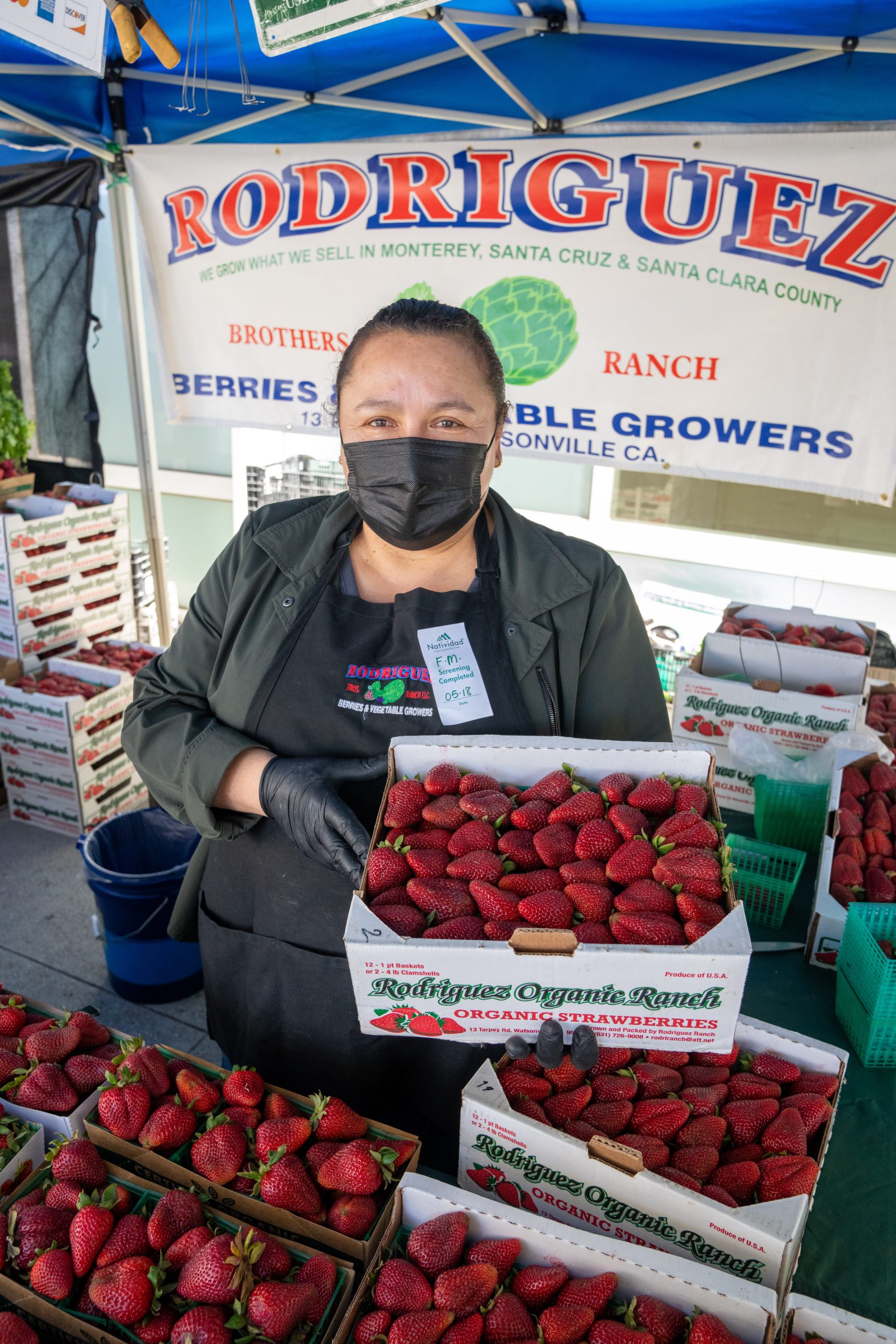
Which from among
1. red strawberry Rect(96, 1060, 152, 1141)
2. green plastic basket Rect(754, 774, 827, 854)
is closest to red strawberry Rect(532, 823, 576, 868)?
red strawberry Rect(96, 1060, 152, 1141)

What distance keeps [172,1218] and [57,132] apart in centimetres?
529

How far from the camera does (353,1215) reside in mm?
1583

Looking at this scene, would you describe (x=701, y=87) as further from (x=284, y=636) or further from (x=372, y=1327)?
(x=372, y=1327)

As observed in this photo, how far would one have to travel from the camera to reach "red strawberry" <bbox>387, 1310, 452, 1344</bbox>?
1381mm

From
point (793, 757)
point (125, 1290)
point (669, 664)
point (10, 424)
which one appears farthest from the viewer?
point (669, 664)

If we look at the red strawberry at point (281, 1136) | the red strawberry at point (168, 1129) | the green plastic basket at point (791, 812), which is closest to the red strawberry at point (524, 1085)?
the red strawberry at point (281, 1136)

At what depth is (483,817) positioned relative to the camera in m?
1.69

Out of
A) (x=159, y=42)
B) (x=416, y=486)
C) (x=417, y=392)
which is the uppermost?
(x=159, y=42)

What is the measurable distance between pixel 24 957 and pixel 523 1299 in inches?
138

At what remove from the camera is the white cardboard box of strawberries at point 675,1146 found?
1.48 m

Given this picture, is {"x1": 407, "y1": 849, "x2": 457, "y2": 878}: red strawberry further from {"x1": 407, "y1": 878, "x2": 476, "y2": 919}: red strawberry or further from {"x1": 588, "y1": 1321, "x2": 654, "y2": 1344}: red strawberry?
{"x1": 588, "y1": 1321, "x2": 654, "y2": 1344}: red strawberry

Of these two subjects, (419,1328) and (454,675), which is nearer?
(419,1328)

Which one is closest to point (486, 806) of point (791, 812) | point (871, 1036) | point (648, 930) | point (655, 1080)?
point (648, 930)

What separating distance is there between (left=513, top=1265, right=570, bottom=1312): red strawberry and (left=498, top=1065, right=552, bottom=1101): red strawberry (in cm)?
29
